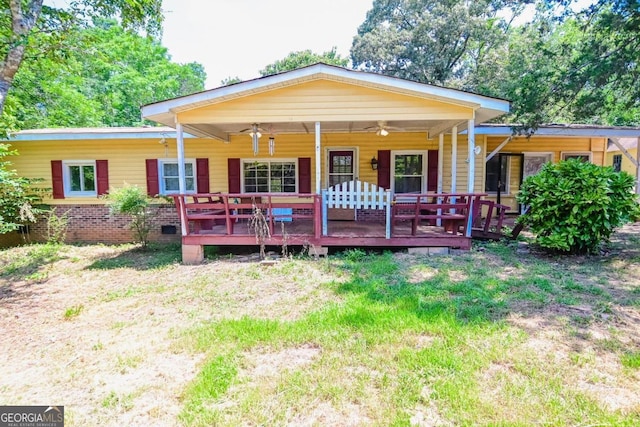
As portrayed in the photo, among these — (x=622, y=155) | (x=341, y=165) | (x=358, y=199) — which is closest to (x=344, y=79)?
(x=358, y=199)

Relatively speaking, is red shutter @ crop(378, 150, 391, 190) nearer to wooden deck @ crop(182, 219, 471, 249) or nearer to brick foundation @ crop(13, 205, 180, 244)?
wooden deck @ crop(182, 219, 471, 249)

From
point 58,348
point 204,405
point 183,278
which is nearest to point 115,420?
point 204,405

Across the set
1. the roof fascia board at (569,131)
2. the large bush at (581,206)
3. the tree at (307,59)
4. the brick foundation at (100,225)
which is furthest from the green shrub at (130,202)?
the tree at (307,59)

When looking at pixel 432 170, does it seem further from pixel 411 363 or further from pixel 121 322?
pixel 121 322

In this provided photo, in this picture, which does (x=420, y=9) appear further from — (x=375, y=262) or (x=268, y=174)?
(x=375, y=262)

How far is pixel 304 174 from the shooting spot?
30.2 ft

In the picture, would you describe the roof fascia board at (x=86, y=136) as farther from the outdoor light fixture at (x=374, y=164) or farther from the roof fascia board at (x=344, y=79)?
the outdoor light fixture at (x=374, y=164)

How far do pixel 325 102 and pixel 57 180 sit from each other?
8008 mm

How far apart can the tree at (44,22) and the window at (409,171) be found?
6705 millimetres

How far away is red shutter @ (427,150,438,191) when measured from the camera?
8883mm

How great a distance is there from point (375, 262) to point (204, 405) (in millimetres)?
3810

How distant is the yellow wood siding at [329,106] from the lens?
619cm

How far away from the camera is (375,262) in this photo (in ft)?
18.5

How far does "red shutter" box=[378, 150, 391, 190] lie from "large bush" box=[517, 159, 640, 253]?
12.1 ft
